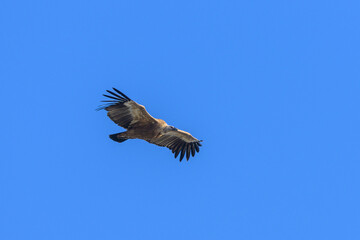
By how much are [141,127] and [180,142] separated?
201cm

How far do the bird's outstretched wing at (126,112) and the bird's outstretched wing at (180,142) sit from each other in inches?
49.6

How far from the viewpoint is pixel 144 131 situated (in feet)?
78.9

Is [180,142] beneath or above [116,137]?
above

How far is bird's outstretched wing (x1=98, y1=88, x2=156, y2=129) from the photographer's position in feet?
76.0

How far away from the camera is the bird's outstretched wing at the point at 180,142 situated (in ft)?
81.8

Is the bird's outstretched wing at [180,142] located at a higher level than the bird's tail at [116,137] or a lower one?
higher

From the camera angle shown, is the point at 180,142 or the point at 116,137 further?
the point at 180,142

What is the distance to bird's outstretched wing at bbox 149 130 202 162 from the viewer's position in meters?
24.9

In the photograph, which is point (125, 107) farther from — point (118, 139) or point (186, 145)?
point (186, 145)

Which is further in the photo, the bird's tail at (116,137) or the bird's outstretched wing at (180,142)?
the bird's outstretched wing at (180,142)

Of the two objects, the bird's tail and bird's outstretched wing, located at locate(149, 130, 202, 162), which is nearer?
the bird's tail

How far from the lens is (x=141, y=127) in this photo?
24.0 metres

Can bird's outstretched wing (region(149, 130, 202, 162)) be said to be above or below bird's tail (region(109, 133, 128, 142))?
above

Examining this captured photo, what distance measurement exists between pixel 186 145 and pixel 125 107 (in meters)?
3.19
